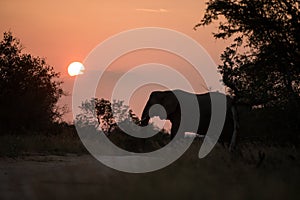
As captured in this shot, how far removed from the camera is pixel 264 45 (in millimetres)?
15570

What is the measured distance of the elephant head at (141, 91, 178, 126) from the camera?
89.3ft

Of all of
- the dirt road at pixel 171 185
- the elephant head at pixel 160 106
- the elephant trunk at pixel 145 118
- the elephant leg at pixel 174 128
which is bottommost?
the dirt road at pixel 171 185

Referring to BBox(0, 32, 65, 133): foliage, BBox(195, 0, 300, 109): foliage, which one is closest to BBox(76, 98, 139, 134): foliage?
BBox(0, 32, 65, 133): foliage

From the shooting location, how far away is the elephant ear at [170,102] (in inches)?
1107

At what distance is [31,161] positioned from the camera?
58.9 feet

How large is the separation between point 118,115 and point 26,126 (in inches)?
461

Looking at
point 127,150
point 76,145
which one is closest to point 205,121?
point 127,150

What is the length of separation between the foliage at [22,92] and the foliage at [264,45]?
15.7 metres

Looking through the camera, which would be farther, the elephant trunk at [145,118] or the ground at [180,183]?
the elephant trunk at [145,118]

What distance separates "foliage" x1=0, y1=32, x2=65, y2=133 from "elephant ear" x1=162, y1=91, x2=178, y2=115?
7.14 metres

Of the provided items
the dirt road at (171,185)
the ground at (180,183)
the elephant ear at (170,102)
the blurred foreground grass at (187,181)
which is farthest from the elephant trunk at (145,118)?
the dirt road at (171,185)

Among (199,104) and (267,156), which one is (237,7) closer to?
(267,156)

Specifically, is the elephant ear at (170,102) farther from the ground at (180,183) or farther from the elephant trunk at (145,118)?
the ground at (180,183)

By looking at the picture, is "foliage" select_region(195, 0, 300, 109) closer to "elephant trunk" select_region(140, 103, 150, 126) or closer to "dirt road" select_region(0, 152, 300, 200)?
"dirt road" select_region(0, 152, 300, 200)
